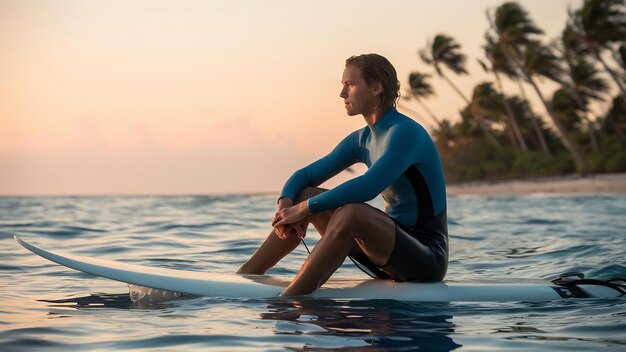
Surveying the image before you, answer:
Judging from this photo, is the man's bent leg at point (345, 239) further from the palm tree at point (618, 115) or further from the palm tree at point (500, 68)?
the palm tree at point (500, 68)

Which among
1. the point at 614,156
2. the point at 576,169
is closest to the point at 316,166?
the point at 614,156

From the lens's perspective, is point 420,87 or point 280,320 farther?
point 420,87

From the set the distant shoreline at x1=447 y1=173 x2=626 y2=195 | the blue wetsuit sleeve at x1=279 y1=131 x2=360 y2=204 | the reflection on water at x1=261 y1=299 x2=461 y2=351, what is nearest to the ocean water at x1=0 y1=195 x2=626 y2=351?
the reflection on water at x1=261 y1=299 x2=461 y2=351

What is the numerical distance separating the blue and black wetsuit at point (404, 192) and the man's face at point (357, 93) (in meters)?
0.11

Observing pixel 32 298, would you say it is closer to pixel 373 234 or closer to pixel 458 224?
pixel 373 234

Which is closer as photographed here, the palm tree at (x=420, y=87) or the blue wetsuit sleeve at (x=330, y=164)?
the blue wetsuit sleeve at (x=330, y=164)

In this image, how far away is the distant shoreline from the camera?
3509 cm

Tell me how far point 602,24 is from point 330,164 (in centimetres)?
3456

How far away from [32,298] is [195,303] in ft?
3.51

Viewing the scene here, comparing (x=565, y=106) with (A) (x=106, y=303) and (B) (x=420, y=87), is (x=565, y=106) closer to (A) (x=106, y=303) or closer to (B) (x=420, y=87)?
(B) (x=420, y=87)

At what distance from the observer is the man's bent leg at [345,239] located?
13.8 feet

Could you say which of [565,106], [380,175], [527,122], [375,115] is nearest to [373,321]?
[380,175]

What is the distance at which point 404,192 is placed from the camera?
4.53 meters

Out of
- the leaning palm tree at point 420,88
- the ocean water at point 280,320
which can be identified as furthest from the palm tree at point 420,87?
the ocean water at point 280,320
